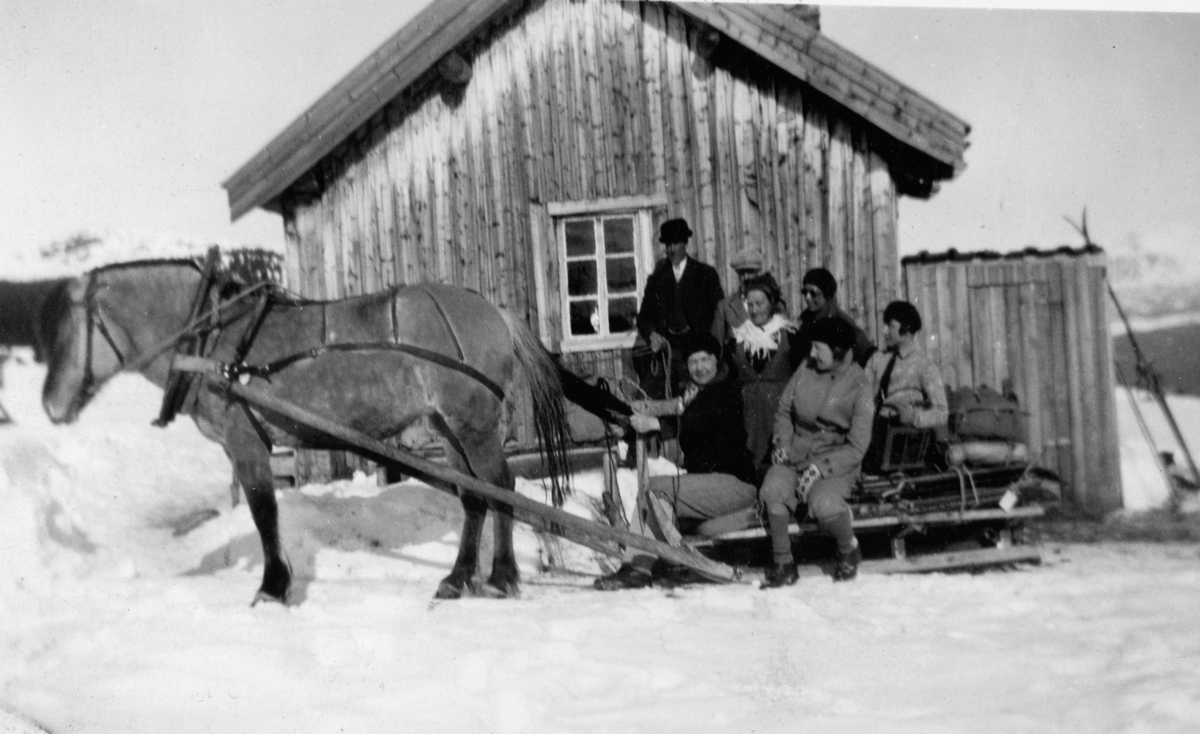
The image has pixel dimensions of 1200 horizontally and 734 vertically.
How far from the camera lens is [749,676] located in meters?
3.52

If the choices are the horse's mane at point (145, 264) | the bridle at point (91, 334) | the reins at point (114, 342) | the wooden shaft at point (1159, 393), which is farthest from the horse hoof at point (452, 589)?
the wooden shaft at point (1159, 393)

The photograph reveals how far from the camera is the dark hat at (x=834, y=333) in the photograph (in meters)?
4.77

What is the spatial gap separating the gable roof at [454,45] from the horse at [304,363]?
1.89 meters

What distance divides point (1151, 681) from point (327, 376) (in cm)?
359

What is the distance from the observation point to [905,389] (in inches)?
203

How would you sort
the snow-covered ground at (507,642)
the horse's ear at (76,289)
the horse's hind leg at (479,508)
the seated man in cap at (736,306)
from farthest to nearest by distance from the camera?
the seated man in cap at (736,306), the horse's hind leg at (479,508), the horse's ear at (76,289), the snow-covered ground at (507,642)

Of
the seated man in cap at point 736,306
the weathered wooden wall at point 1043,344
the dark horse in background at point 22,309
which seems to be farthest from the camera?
the weathered wooden wall at point 1043,344

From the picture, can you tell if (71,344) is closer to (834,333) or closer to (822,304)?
(834,333)

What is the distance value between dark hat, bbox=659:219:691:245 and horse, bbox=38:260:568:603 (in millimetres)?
1602

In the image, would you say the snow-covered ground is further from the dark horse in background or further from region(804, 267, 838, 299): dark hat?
region(804, 267, 838, 299): dark hat

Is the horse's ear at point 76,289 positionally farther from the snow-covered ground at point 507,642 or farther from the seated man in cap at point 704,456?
the seated man in cap at point 704,456

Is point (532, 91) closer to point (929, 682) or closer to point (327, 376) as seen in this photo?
point (327, 376)

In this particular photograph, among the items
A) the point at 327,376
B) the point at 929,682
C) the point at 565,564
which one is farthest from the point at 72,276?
the point at 929,682

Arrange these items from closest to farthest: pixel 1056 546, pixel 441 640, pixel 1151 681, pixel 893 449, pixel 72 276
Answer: pixel 1151 681 < pixel 441 640 < pixel 72 276 < pixel 893 449 < pixel 1056 546
